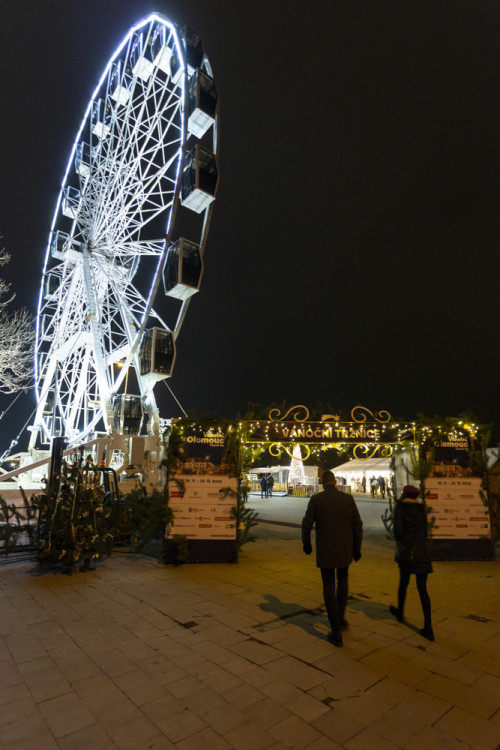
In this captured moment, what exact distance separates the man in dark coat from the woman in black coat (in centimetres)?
48

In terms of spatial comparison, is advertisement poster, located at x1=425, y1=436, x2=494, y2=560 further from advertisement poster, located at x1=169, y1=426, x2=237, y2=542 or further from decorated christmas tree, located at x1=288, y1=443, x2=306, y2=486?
decorated christmas tree, located at x1=288, y1=443, x2=306, y2=486

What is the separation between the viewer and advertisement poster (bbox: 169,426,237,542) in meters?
7.45

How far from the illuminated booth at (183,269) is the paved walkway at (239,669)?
11.4 meters

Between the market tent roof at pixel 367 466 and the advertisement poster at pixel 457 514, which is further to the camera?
the market tent roof at pixel 367 466

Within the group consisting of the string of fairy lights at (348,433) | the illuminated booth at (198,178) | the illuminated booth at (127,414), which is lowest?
the string of fairy lights at (348,433)

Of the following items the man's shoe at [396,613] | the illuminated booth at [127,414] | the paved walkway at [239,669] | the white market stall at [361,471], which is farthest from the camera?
the white market stall at [361,471]

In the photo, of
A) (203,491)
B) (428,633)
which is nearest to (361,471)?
(203,491)

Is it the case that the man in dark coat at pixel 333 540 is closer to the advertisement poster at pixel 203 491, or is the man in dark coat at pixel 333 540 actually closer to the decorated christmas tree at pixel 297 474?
the advertisement poster at pixel 203 491

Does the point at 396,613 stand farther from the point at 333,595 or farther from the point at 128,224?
the point at 128,224

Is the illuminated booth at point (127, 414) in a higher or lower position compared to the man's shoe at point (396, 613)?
higher

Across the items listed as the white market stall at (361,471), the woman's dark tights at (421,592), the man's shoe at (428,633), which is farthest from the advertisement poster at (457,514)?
the white market stall at (361,471)

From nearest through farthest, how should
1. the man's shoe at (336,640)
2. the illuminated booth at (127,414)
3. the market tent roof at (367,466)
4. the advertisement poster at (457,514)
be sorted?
1. the man's shoe at (336,640)
2. the advertisement poster at (457,514)
3. the illuminated booth at (127,414)
4. the market tent roof at (367,466)

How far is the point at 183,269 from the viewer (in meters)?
15.5

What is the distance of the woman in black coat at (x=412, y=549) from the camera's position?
4.27 metres
